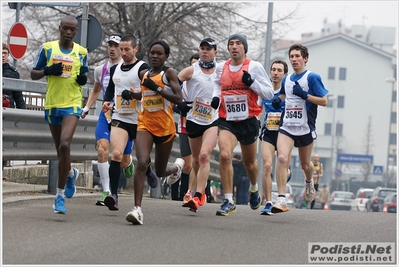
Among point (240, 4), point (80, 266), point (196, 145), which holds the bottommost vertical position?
point (80, 266)

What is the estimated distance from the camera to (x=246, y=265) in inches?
304

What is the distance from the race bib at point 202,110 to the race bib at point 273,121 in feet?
5.01

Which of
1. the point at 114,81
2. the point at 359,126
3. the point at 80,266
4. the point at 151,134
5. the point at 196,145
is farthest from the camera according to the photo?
the point at 359,126

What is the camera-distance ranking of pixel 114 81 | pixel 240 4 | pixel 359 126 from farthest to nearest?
pixel 359 126 → pixel 240 4 → pixel 114 81

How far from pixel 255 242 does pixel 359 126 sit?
105 meters

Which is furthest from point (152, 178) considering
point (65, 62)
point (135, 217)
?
point (135, 217)

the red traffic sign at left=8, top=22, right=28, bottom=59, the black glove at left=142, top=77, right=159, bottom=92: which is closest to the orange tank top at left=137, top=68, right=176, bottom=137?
the black glove at left=142, top=77, right=159, bottom=92

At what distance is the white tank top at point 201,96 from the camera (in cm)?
1227

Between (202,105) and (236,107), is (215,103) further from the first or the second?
(202,105)

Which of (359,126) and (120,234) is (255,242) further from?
(359,126)

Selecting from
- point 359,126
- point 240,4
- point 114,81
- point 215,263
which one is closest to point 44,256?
point 215,263

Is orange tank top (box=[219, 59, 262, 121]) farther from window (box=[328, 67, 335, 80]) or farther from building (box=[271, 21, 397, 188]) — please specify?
window (box=[328, 67, 335, 80])

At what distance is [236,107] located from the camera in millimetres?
11820

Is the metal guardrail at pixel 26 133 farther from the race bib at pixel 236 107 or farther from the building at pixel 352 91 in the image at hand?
the building at pixel 352 91
